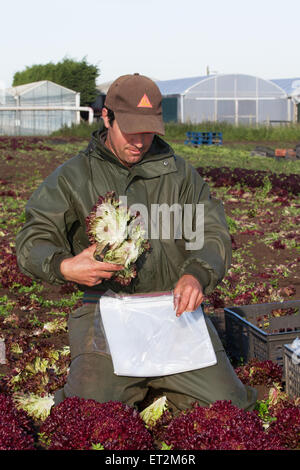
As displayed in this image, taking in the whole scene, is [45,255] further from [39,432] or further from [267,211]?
[267,211]

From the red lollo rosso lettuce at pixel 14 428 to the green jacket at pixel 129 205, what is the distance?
77cm

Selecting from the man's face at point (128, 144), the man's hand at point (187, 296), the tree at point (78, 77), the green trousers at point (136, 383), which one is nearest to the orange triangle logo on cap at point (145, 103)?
the man's face at point (128, 144)

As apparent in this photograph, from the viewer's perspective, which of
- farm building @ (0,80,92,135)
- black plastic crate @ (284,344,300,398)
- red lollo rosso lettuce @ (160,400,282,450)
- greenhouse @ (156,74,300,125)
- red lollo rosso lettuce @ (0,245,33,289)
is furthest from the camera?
greenhouse @ (156,74,300,125)

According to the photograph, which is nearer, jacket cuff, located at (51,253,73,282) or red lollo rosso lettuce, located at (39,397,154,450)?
red lollo rosso lettuce, located at (39,397,154,450)

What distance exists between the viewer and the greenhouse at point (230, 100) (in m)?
40.7

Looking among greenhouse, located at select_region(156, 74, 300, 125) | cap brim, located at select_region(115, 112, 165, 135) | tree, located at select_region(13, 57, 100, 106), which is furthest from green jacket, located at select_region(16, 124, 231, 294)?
tree, located at select_region(13, 57, 100, 106)

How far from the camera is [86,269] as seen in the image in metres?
3.38

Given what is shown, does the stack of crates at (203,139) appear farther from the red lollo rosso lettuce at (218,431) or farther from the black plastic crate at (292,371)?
the red lollo rosso lettuce at (218,431)

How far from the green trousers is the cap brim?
117 centimetres

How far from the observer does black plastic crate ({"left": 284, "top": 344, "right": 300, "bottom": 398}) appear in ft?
12.7

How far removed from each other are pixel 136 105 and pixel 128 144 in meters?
0.24

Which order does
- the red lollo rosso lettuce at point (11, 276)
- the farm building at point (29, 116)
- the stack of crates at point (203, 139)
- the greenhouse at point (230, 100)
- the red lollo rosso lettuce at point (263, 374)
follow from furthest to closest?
the greenhouse at point (230, 100) < the farm building at point (29, 116) < the stack of crates at point (203, 139) < the red lollo rosso lettuce at point (11, 276) < the red lollo rosso lettuce at point (263, 374)

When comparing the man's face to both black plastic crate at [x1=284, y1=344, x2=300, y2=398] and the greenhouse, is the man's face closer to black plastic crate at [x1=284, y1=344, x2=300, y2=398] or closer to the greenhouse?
black plastic crate at [x1=284, y1=344, x2=300, y2=398]
